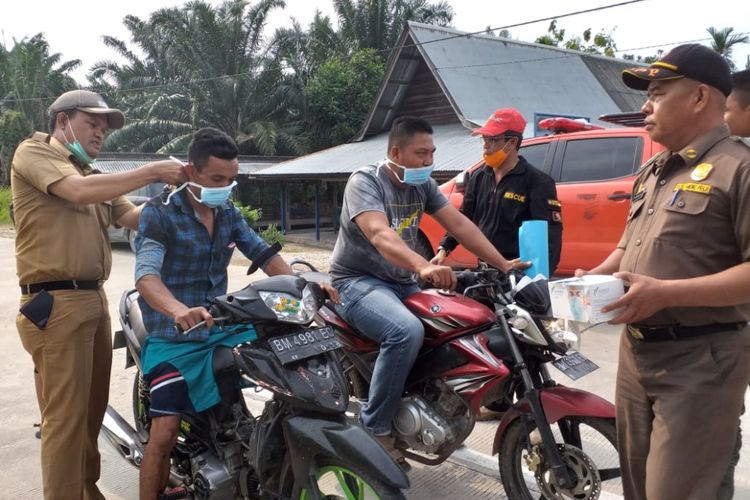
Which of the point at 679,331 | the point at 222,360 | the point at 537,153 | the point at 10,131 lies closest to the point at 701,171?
the point at 679,331

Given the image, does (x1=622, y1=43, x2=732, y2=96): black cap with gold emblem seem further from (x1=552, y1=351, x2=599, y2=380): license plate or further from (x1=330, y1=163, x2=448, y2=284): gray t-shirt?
(x1=330, y1=163, x2=448, y2=284): gray t-shirt

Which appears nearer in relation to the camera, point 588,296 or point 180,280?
point 588,296

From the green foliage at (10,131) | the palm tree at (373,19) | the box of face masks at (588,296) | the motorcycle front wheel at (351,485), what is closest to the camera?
the box of face masks at (588,296)

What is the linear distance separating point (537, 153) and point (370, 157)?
28.6 feet

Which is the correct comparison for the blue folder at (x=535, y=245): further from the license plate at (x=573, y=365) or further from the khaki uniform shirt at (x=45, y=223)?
the khaki uniform shirt at (x=45, y=223)

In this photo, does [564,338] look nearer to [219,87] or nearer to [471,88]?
[471,88]

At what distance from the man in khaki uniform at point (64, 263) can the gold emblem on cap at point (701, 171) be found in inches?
79.3

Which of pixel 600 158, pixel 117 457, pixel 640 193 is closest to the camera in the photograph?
pixel 640 193

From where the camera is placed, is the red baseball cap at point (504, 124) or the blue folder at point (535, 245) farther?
the red baseball cap at point (504, 124)

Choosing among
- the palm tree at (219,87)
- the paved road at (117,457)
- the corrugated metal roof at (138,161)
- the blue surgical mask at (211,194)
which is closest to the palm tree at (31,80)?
the palm tree at (219,87)

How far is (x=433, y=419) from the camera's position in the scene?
2959 millimetres

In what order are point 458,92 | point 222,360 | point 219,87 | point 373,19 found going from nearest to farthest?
point 222,360 → point 458,92 → point 219,87 → point 373,19

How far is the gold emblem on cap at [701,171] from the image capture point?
5.94 feet

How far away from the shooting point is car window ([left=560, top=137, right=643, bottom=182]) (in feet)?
19.9
